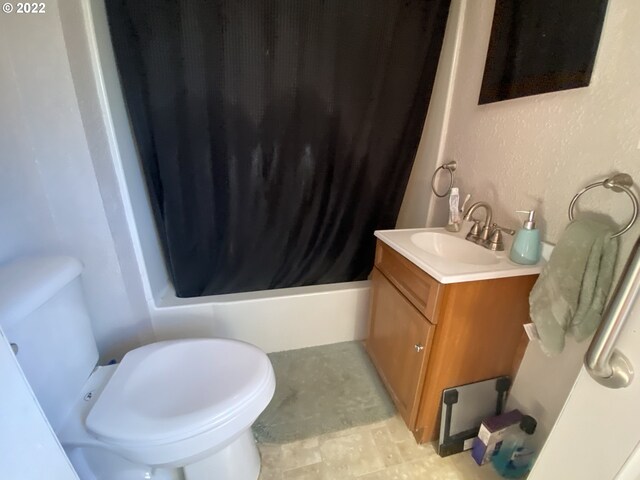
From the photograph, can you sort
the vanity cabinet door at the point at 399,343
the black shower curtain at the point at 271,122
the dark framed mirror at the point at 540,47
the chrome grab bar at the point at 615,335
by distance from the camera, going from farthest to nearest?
the black shower curtain at the point at 271,122 < the vanity cabinet door at the point at 399,343 < the dark framed mirror at the point at 540,47 < the chrome grab bar at the point at 615,335

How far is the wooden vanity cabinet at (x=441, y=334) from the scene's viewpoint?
90cm

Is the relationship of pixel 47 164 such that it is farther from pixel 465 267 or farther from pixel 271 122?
pixel 465 267

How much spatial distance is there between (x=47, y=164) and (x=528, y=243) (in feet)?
5.25

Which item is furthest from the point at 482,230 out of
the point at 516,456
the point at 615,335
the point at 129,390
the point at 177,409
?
the point at 129,390

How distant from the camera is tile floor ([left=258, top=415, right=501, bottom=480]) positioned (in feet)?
3.31

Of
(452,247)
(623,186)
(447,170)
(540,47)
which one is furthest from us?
(447,170)

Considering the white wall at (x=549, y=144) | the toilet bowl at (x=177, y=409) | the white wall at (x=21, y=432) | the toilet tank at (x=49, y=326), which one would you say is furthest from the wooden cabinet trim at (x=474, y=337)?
the toilet tank at (x=49, y=326)

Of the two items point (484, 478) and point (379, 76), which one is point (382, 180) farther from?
point (484, 478)

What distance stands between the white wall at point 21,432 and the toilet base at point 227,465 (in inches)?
16.5

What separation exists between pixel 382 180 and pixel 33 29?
137cm

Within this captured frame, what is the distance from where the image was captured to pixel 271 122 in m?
1.26

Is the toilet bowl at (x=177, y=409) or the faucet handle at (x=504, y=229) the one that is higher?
the faucet handle at (x=504, y=229)

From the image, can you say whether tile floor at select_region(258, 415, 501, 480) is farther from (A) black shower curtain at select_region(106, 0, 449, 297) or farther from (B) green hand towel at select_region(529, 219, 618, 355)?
(A) black shower curtain at select_region(106, 0, 449, 297)

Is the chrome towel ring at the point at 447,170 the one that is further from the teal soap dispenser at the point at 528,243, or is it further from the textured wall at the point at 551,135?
the teal soap dispenser at the point at 528,243
